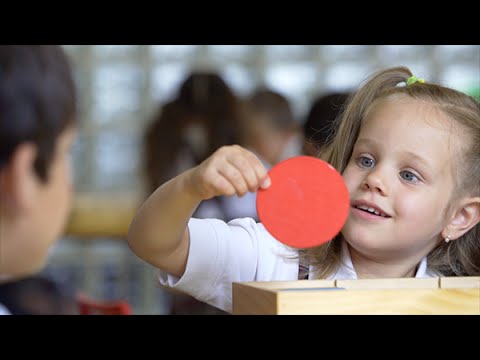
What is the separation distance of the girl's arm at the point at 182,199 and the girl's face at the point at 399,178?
287mm

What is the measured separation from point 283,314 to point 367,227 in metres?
0.43

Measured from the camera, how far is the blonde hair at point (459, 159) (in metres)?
1.36

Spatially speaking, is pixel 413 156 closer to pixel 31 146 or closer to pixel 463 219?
pixel 463 219

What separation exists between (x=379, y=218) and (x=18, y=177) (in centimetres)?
71

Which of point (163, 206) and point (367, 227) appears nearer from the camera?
point (163, 206)

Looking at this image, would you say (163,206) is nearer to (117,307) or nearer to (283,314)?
(283,314)

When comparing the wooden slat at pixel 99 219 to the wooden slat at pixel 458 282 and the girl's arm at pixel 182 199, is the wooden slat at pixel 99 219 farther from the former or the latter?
the wooden slat at pixel 458 282

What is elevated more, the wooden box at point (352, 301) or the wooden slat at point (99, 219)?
the wooden box at point (352, 301)

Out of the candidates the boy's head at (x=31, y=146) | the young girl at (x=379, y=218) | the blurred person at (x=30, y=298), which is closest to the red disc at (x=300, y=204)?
the young girl at (x=379, y=218)

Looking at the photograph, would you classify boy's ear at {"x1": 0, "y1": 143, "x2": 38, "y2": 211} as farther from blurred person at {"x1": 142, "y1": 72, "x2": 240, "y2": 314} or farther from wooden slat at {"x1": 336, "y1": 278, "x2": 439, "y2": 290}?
blurred person at {"x1": 142, "y1": 72, "x2": 240, "y2": 314}

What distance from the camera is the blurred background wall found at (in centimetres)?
404

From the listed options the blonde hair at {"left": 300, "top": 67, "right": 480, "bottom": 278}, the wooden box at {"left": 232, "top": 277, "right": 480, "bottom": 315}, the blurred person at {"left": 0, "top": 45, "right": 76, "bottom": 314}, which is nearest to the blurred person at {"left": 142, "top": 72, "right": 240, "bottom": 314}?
the blonde hair at {"left": 300, "top": 67, "right": 480, "bottom": 278}
